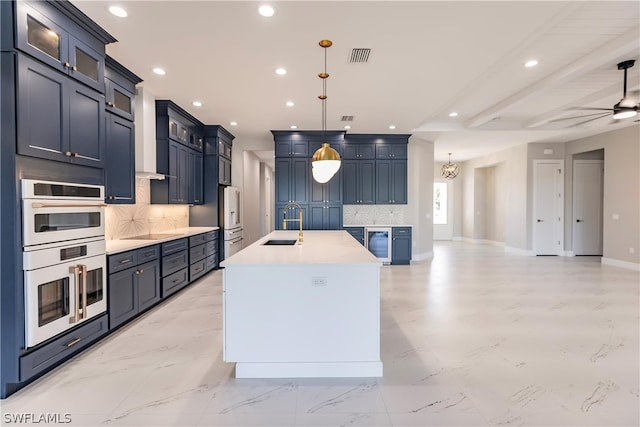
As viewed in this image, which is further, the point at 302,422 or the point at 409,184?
the point at 409,184

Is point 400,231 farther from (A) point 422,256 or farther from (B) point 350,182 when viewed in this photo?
(B) point 350,182

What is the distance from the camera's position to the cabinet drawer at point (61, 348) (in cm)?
224

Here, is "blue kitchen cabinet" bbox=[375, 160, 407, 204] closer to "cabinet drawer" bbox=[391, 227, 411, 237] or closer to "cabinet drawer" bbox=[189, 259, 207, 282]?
"cabinet drawer" bbox=[391, 227, 411, 237]

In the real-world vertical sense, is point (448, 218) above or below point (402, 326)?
above

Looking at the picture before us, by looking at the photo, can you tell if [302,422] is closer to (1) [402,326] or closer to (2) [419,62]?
(1) [402,326]

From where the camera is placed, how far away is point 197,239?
5.39m

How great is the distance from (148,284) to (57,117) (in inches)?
81.0

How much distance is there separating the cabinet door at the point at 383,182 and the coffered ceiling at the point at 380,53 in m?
1.64

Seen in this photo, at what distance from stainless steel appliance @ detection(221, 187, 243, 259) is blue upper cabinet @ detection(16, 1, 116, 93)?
135 inches

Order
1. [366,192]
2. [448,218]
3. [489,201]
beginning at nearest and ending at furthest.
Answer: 1. [366,192]
2. [489,201]
3. [448,218]

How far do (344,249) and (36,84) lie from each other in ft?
8.63

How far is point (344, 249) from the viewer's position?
3064 millimetres

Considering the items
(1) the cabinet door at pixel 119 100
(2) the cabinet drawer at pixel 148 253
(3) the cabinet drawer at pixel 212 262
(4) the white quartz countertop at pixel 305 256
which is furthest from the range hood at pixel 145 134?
(4) the white quartz countertop at pixel 305 256

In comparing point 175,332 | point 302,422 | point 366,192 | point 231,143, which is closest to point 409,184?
point 366,192
